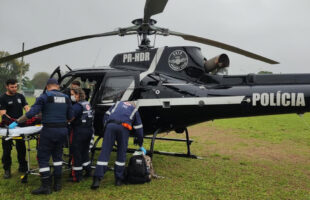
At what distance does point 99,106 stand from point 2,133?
89.3 inches

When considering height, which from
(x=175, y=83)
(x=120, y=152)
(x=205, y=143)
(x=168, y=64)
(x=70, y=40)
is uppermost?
(x=70, y=40)

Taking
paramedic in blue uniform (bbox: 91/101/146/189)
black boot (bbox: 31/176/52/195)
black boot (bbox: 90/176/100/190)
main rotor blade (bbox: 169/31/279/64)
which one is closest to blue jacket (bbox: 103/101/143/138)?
paramedic in blue uniform (bbox: 91/101/146/189)

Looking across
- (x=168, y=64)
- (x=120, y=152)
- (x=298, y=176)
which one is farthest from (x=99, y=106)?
(x=298, y=176)

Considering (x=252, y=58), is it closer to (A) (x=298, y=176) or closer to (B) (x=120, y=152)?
(A) (x=298, y=176)

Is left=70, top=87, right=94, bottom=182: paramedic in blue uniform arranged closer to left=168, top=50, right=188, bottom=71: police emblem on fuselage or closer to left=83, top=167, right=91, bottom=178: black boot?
left=83, top=167, right=91, bottom=178: black boot

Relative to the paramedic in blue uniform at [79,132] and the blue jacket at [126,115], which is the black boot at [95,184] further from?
the blue jacket at [126,115]

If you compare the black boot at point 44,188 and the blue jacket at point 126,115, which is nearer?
the black boot at point 44,188

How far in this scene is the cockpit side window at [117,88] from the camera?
609cm

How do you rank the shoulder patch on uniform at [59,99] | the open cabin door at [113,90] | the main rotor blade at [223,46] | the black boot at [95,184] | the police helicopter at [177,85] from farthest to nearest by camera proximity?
the main rotor blade at [223,46]
the open cabin door at [113,90]
the police helicopter at [177,85]
the black boot at [95,184]
the shoulder patch on uniform at [59,99]

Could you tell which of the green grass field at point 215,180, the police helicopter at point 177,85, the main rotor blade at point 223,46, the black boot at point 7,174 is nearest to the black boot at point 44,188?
the green grass field at point 215,180

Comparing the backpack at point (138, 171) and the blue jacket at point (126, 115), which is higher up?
the blue jacket at point (126, 115)

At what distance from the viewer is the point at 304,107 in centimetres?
510

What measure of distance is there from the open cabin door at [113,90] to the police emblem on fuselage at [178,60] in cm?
102

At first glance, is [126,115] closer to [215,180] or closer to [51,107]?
[51,107]
